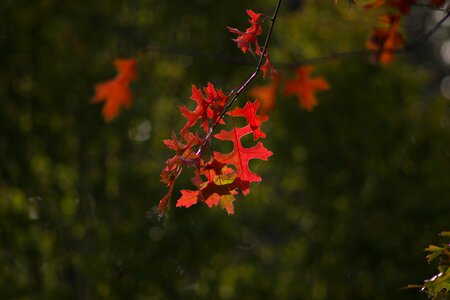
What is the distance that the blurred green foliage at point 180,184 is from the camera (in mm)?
4711

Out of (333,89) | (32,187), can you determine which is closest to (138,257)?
(32,187)

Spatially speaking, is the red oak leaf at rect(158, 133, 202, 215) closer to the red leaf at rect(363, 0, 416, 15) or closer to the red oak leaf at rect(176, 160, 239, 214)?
the red oak leaf at rect(176, 160, 239, 214)

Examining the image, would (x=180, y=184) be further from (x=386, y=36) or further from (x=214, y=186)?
(x=214, y=186)

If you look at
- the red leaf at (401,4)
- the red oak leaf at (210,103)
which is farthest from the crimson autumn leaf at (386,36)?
the red oak leaf at (210,103)

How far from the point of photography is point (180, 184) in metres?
4.77

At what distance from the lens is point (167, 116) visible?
17.5 ft

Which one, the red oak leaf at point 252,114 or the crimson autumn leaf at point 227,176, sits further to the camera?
the red oak leaf at point 252,114

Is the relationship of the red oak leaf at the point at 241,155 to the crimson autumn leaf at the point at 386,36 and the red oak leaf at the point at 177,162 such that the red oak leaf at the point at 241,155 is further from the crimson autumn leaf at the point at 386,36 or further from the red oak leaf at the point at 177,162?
the crimson autumn leaf at the point at 386,36

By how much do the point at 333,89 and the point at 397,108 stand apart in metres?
0.45

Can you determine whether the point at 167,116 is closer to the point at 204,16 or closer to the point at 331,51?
the point at 204,16

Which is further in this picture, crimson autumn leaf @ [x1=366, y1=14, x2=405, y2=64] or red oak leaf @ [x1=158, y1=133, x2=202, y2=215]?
crimson autumn leaf @ [x1=366, y1=14, x2=405, y2=64]

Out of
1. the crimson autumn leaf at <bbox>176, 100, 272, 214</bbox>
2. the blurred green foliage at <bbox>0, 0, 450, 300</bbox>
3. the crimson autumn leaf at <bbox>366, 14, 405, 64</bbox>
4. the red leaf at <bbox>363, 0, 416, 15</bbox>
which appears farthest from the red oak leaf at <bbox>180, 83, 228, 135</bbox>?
the blurred green foliage at <bbox>0, 0, 450, 300</bbox>

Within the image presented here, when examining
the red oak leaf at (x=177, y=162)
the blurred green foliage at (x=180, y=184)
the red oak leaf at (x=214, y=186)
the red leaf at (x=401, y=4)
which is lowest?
the blurred green foliage at (x=180, y=184)

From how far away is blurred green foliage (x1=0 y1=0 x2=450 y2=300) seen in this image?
4.71 metres
